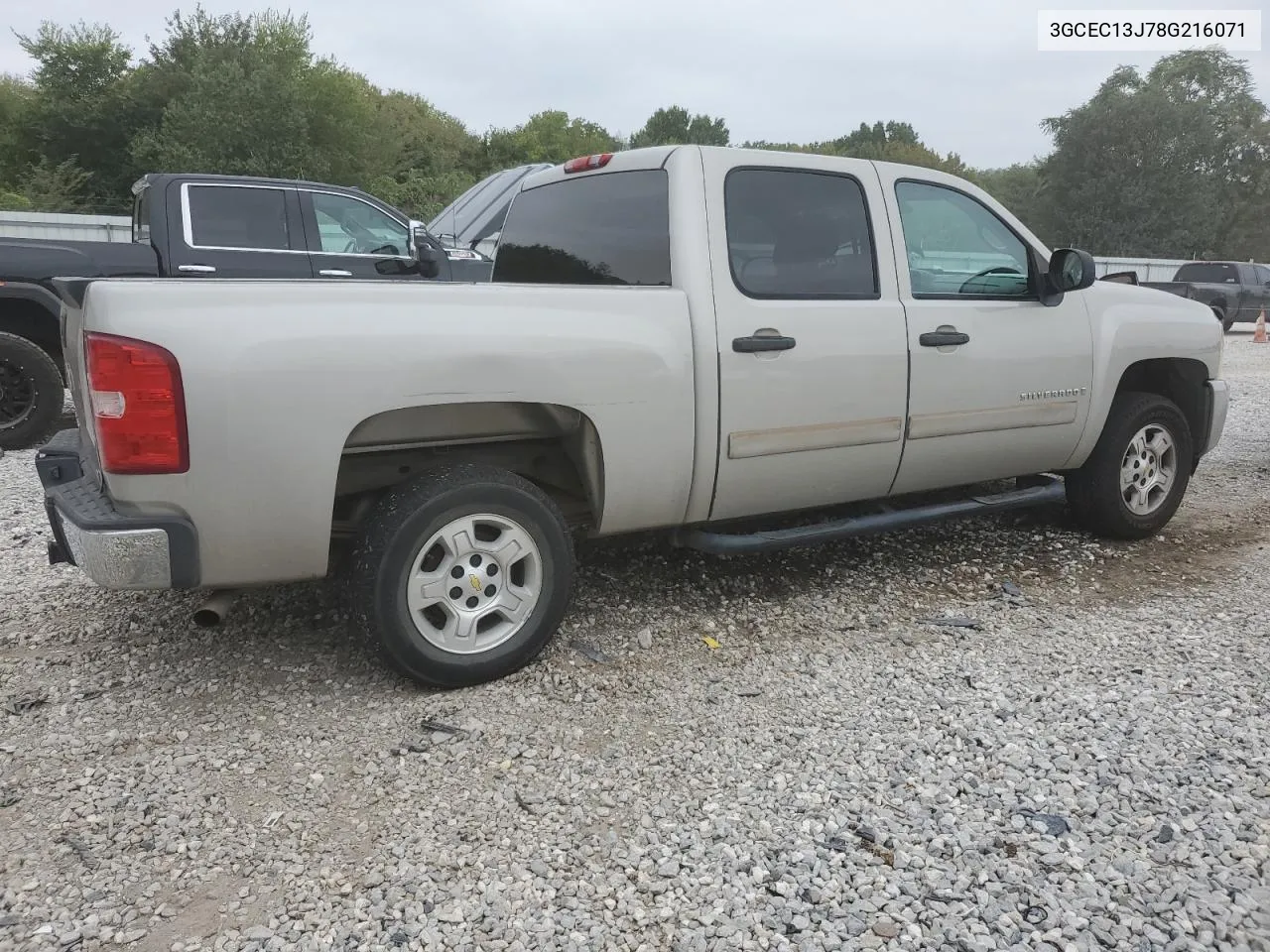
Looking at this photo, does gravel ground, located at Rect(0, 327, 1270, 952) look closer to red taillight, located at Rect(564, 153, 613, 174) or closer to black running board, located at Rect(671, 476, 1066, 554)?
black running board, located at Rect(671, 476, 1066, 554)

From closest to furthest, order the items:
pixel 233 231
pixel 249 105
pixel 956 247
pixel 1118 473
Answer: pixel 956 247
pixel 1118 473
pixel 233 231
pixel 249 105

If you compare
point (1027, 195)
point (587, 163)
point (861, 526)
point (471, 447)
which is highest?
point (1027, 195)

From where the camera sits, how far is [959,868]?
7.93ft

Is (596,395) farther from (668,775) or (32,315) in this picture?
(32,315)

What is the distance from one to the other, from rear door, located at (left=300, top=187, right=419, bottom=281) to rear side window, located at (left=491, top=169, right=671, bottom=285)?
3.59m

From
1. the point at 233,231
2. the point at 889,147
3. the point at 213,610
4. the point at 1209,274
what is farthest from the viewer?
the point at 889,147

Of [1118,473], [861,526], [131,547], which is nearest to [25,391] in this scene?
[131,547]

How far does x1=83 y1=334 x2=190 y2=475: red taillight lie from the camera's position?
8.87 ft

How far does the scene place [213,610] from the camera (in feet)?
10.2

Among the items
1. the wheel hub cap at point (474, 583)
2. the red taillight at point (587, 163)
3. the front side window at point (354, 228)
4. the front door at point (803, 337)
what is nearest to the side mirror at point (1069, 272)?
the front door at point (803, 337)

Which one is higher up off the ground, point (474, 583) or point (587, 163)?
point (587, 163)

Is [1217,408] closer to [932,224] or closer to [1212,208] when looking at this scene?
[932,224]

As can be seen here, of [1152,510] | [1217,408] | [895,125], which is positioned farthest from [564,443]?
[895,125]

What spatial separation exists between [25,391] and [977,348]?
671cm
